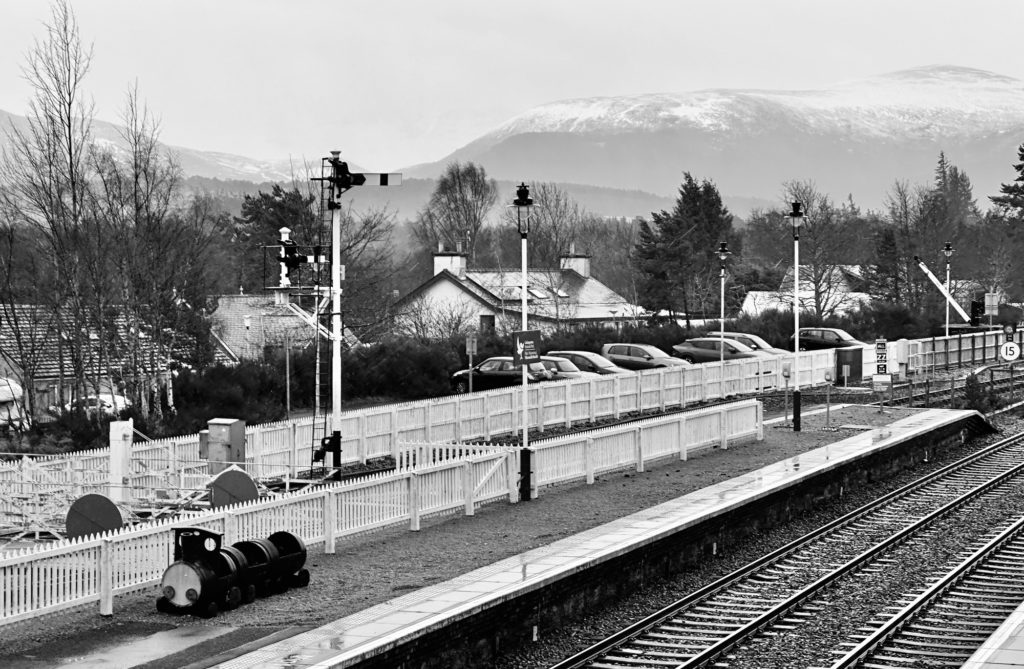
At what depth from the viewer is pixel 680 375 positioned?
4272cm

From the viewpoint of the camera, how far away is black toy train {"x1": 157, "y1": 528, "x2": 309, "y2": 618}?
614 inches

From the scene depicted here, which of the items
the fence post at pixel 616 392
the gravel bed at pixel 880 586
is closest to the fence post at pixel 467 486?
the gravel bed at pixel 880 586

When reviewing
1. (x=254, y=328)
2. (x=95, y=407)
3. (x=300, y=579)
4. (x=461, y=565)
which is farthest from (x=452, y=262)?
(x=300, y=579)

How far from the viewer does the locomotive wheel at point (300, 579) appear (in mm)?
17047

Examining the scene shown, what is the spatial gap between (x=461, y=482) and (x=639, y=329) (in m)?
37.7

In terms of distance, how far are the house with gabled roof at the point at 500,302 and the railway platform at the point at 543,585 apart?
39805mm

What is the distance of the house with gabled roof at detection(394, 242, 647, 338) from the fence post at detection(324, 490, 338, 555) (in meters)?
44.9

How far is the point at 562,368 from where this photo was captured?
45406 mm

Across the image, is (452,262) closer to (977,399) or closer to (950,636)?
(977,399)

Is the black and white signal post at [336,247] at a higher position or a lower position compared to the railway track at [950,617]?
higher

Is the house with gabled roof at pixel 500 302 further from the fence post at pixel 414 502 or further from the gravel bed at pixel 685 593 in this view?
the fence post at pixel 414 502

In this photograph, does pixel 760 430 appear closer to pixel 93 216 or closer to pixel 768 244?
pixel 93 216

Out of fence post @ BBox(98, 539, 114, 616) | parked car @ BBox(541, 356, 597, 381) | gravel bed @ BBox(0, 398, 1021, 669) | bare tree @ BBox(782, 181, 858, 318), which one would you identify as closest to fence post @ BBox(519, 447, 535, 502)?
gravel bed @ BBox(0, 398, 1021, 669)

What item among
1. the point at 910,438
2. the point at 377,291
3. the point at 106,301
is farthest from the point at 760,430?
the point at 377,291
